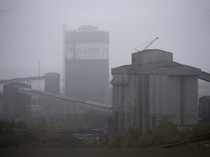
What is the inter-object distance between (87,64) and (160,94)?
46.2 ft

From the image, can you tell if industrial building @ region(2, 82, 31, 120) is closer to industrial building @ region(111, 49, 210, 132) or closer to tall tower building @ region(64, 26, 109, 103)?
tall tower building @ region(64, 26, 109, 103)

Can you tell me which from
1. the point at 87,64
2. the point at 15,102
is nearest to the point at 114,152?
the point at 15,102

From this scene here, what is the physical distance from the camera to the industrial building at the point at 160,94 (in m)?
9.66

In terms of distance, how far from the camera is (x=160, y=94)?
9.68 meters

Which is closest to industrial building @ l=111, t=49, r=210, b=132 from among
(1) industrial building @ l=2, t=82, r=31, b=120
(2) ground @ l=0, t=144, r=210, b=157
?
(2) ground @ l=0, t=144, r=210, b=157

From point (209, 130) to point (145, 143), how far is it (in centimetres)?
127

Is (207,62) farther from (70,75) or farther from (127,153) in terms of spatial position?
(127,153)

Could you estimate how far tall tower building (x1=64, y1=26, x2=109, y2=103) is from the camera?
74.4 ft

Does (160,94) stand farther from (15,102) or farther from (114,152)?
(15,102)

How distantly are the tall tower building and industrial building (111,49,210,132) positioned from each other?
1118cm

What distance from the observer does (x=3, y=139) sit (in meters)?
5.09

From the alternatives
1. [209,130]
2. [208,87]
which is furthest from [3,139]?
[208,87]

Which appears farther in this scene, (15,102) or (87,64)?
(87,64)

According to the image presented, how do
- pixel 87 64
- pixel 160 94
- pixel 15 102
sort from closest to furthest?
pixel 160 94 < pixel 15 102 < pixel 87 64
